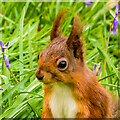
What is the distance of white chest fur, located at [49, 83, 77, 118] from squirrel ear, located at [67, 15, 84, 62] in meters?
0.17

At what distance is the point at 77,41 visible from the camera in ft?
4.44

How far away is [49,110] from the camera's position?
146 cm

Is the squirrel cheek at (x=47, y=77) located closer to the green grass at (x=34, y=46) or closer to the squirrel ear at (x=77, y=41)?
the squirrel ear at (x=77, y=41)

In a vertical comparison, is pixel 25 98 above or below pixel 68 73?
below

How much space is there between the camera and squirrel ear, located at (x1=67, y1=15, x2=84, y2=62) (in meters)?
1.31

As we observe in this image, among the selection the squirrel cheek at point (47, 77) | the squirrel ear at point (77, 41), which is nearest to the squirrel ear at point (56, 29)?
the squirrel ear at point (77, 41)

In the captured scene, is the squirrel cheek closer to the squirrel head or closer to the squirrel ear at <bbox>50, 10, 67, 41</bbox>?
the squirrel head

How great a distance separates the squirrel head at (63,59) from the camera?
1280 millimetres

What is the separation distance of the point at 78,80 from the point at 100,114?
9.8 inches

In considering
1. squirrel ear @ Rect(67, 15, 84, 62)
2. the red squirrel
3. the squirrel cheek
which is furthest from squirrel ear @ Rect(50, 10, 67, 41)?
the squirrel cheek

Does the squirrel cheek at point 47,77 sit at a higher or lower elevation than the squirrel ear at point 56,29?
lower

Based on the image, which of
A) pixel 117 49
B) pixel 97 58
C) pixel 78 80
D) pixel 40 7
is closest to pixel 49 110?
pixel 78 80

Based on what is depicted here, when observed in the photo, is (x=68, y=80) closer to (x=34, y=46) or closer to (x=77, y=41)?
(x=77, y=41)

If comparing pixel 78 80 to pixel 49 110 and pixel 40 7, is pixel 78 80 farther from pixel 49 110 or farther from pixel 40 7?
pixel 40 7
